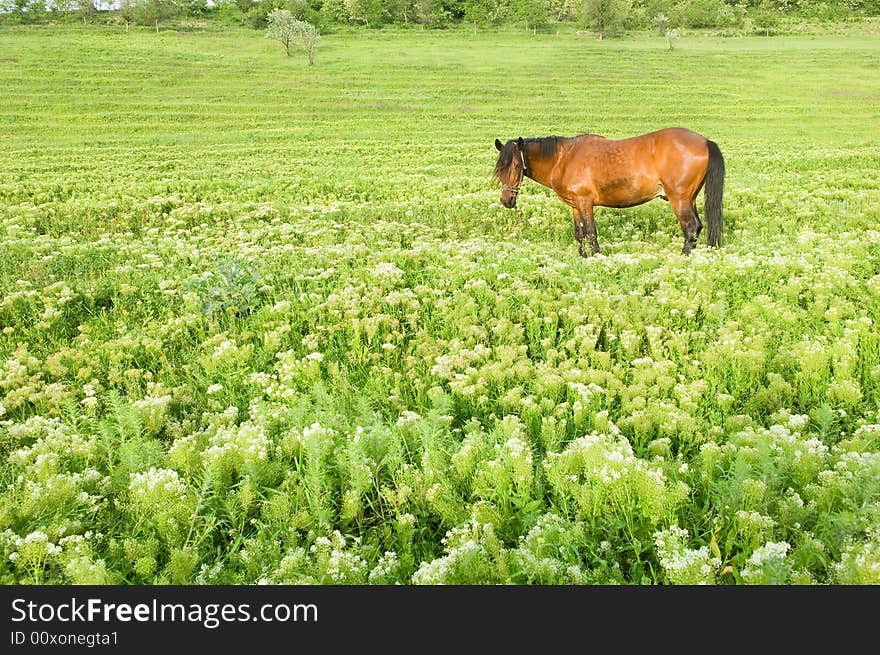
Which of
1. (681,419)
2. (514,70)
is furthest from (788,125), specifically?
(681,419)

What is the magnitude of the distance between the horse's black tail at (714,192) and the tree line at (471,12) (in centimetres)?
9856

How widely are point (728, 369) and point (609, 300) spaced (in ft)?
6.94

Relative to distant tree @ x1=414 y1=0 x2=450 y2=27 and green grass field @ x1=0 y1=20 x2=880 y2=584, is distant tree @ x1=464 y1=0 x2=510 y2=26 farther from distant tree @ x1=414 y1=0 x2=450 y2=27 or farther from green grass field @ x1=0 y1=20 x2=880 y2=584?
green grass field @ x1=0 y1=20 x2=880 y2=584

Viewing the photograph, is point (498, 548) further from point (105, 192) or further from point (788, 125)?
point (788, 125)

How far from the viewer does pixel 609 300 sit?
25.6 ft

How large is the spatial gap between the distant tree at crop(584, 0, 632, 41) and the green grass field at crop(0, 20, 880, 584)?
90.6 metres

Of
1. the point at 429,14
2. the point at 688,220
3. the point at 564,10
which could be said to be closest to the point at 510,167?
the point at 688,220

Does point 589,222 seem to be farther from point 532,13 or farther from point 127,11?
point 127,11

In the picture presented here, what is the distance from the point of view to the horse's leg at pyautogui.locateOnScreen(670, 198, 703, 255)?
1062cm

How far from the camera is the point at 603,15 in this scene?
3701 inches

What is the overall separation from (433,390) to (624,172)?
286 inches

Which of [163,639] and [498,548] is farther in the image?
[498,548]

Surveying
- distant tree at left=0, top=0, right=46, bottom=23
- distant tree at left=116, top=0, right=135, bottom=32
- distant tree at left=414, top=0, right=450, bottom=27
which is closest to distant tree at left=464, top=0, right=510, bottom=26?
distant tree at left=414, top=0, right=450, bottom=27

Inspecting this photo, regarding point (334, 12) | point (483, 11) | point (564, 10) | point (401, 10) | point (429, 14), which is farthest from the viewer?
point (564, 10)
